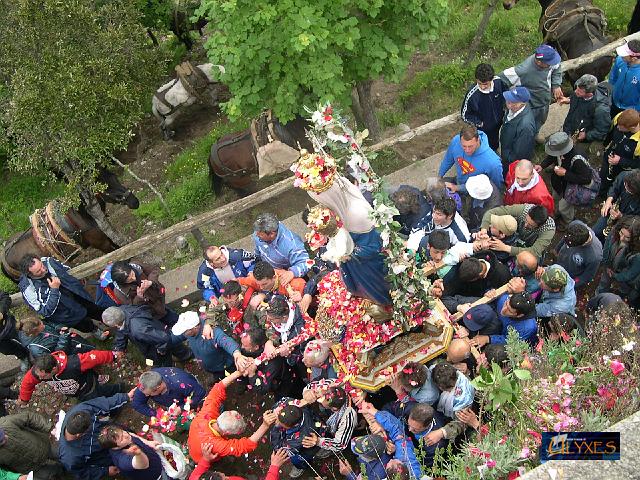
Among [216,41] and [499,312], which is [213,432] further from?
[216,41]

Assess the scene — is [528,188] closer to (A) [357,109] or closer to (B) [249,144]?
(A) [357,109]

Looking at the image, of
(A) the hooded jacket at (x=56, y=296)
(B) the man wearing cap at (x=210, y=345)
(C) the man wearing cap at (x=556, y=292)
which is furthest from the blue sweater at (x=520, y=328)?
(A) the hooded jacket at (x=56, y=296)

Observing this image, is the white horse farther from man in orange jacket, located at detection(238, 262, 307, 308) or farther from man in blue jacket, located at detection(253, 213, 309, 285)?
man in orange jacket, located at detection(238, 262, 307, 308)

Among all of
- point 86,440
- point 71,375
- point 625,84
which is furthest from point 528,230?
point 71,375

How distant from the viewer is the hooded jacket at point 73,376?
662cm

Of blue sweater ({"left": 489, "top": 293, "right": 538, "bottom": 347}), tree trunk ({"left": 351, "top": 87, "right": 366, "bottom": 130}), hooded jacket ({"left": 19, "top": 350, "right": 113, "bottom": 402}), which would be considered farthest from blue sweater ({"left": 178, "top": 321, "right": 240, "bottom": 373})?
tree trunk ({"left": 351, "top": 87, "right": 366, "bottom": 130})

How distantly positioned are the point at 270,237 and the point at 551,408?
3574mm

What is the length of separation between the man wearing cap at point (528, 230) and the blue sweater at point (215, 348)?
2.91 metres

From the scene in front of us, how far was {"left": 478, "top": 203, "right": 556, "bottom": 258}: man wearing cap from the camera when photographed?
20.2ft

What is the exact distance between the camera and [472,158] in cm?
692

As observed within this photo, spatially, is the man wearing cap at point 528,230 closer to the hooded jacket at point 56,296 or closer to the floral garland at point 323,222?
the floral garland at point 323,222

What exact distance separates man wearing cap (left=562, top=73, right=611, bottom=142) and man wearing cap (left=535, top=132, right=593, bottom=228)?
615mm

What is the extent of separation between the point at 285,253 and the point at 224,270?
72cm

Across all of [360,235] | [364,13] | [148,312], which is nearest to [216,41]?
[364,13]
